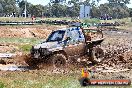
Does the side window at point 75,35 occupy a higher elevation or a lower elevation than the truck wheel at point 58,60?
higher

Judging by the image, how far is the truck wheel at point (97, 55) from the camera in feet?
64.9

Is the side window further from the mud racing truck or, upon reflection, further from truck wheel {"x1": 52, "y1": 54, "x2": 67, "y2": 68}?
truck wheel {"x1": 52, "y1": 54, "x2": 67, "y2": 68}

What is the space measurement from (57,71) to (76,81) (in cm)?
302

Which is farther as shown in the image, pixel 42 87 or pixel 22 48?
pixel 22 48

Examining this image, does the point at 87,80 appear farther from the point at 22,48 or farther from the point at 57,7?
the point at 57,7

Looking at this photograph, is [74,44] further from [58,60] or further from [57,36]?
[58,60]

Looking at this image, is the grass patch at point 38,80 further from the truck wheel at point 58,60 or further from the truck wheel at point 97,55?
the truck wheel at point 97,55

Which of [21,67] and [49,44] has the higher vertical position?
[49,44]

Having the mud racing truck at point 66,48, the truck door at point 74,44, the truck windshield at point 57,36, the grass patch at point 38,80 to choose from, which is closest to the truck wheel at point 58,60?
the mud racing truck at point 66,48

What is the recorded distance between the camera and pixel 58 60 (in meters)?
17.9

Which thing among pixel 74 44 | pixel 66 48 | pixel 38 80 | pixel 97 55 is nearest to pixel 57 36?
pixel 66 48

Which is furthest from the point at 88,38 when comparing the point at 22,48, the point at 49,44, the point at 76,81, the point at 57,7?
the point at 57,7

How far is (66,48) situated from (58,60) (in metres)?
0.91

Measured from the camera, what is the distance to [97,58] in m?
20.0
